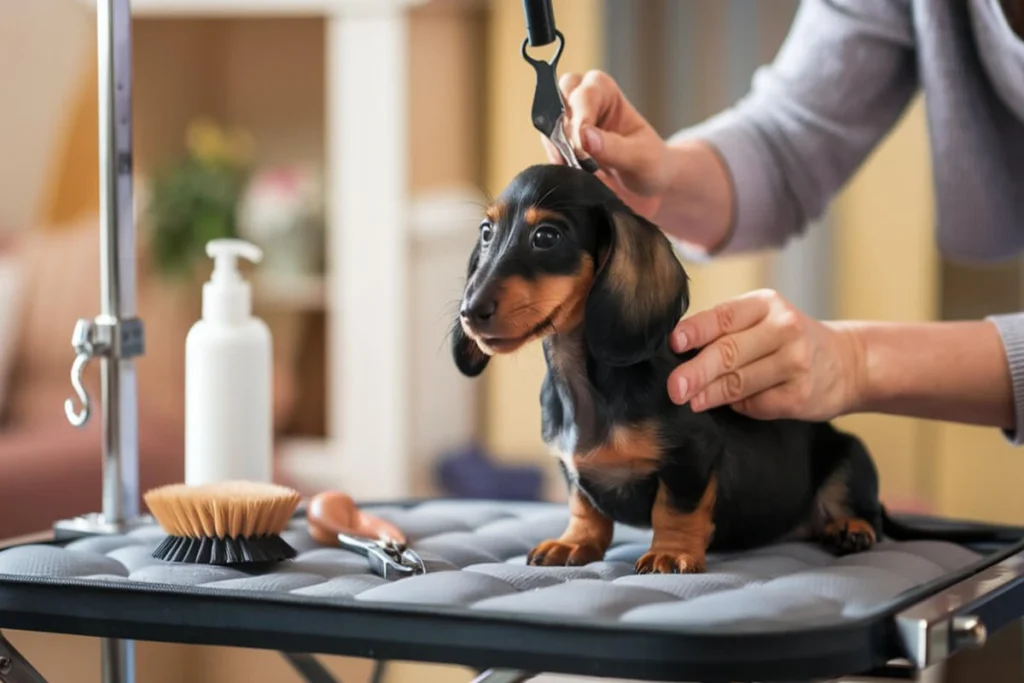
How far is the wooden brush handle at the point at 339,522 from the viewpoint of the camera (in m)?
0.87

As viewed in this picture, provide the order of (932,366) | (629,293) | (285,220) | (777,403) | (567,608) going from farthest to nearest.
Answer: (285,220), (932,366), (777,403), (629,293), (567,608)

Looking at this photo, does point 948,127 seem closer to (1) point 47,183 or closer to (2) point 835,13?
(2) point 835,13

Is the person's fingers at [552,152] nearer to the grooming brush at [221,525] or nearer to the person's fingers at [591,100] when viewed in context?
the person's fingers at [591,100]

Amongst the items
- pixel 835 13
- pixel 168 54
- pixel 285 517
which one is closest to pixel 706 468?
pixel 285 517

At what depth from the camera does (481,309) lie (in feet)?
2.30

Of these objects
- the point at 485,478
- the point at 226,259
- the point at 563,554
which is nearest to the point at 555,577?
the point at 563,554

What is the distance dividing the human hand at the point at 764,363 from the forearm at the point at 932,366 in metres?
0.03

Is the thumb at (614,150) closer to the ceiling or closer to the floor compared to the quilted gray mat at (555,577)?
closer to the ceiling

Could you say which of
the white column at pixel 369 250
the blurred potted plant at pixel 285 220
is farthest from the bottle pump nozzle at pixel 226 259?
the blurred potted plant at pixel 285 220

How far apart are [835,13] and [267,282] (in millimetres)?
1932

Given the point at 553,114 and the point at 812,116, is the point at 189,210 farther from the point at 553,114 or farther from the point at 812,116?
the point at 553,114

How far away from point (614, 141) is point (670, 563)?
344mm

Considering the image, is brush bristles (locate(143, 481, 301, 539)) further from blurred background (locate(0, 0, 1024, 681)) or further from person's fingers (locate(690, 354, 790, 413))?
blurred background (locate(0, 0, 1024, 681))

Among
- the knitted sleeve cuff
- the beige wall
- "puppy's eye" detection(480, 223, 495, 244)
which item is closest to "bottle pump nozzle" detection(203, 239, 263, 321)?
"puppy's eye" detection(480, 223, 495, 244)
